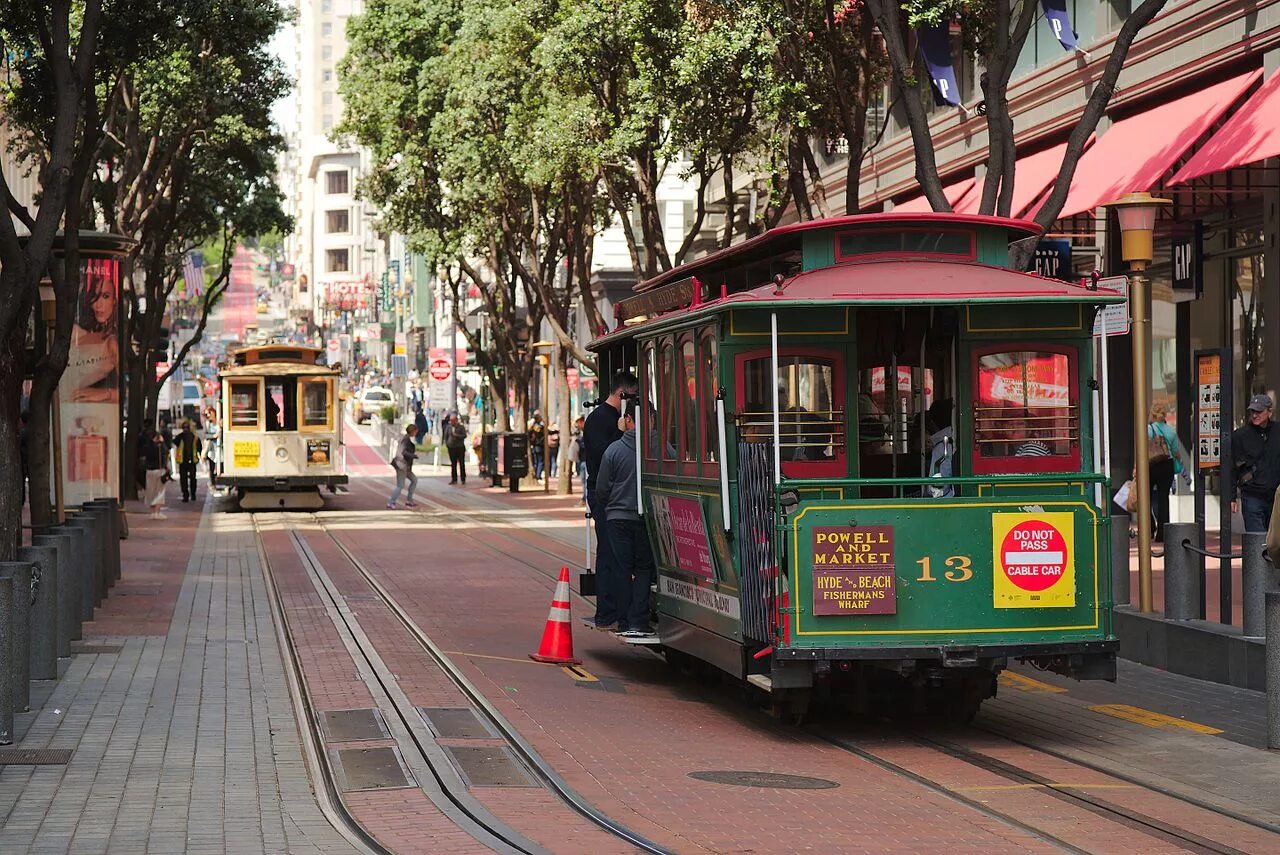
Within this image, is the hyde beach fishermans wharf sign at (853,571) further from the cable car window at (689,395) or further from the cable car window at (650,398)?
the cable car window at (650,398)

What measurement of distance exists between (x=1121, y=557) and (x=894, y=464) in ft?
12.2

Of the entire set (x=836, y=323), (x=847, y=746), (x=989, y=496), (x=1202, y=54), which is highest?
(x=1202, y=54)

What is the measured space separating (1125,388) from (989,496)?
650 inches

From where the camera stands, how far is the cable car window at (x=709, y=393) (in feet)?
39.3

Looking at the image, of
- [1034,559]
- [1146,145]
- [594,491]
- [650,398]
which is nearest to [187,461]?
[1146,145]

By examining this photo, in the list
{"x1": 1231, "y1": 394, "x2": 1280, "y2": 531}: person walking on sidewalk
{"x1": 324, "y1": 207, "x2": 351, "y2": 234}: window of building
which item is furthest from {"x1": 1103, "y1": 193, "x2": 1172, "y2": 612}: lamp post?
{"x1": 324, "y1": 207, "x2": 351, "y2": 234}: window of building

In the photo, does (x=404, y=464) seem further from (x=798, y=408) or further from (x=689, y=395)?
(x=798, y=408)

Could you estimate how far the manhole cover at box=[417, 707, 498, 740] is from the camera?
11.2 m

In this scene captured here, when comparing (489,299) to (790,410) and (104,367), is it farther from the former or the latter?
(790,410)

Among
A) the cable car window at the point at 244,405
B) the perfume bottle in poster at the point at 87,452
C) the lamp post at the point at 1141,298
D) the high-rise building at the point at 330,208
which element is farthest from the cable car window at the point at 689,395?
the high-rise building at the point at 330,208

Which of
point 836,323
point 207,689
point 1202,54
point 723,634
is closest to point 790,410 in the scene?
point 836,323

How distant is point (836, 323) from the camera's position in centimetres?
1166

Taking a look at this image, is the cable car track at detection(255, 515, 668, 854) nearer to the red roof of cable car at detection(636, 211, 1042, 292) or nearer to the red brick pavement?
the red brick pavement

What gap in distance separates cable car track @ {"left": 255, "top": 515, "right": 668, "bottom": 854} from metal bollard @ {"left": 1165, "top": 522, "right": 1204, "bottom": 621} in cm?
516
